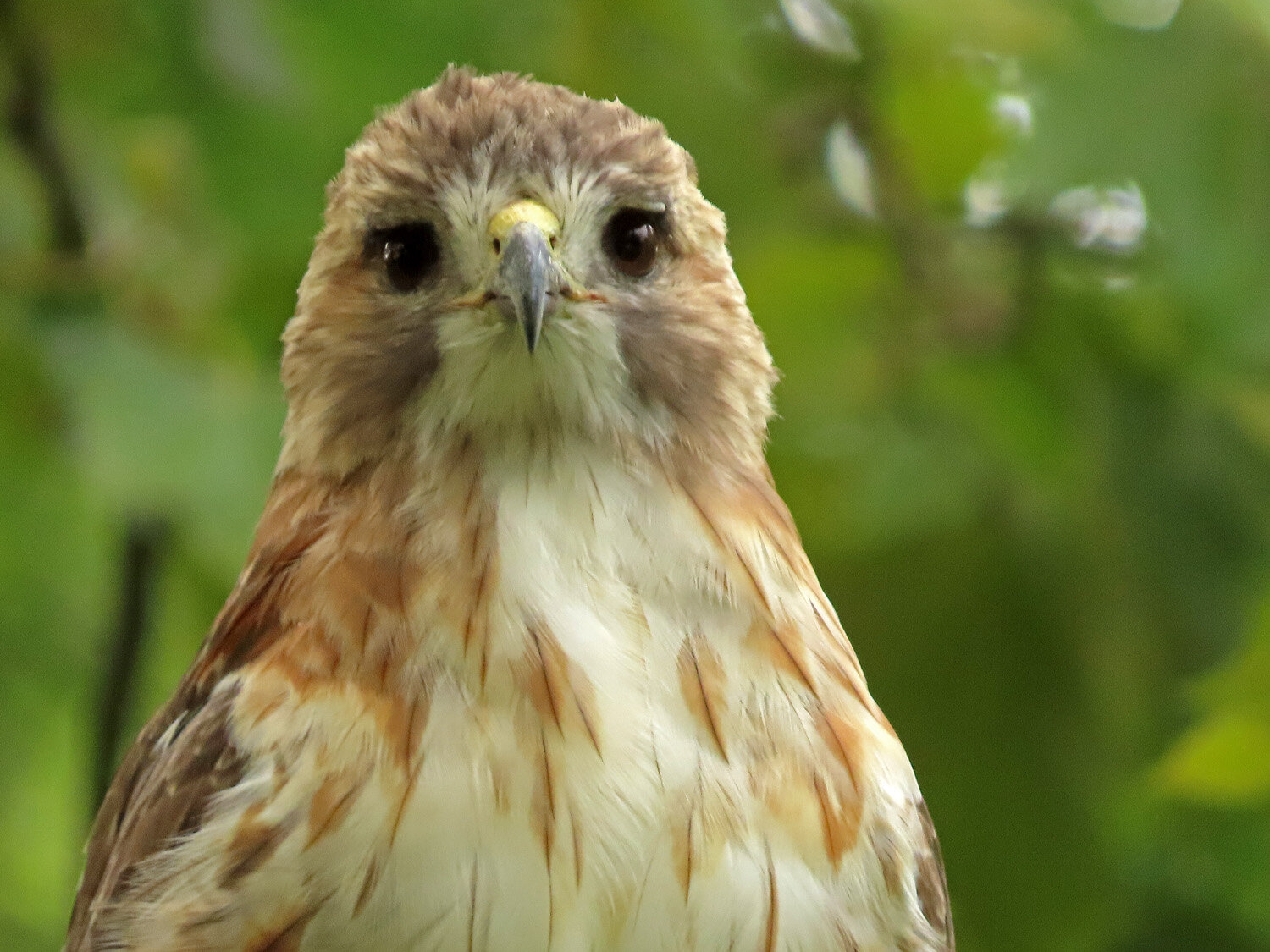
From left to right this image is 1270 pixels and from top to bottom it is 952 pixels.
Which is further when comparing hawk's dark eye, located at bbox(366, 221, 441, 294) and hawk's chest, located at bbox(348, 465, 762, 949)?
hawk's dark eye, located at bbox(366, 221, 441, 294)

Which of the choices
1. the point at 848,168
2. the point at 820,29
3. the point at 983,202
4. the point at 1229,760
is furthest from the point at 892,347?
the point at 1229,760

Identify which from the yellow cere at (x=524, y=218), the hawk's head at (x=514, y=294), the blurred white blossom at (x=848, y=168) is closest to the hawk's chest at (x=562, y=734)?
the hawk's head at (x=514, y=294)

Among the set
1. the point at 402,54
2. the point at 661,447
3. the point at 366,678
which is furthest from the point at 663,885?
the point at 402,54

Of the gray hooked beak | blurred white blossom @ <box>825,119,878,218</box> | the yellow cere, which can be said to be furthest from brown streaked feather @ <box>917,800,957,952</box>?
blurred white blossom @ <box>825,119,878,218</box>

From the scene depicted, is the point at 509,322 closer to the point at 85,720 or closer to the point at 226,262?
the point at 226,262

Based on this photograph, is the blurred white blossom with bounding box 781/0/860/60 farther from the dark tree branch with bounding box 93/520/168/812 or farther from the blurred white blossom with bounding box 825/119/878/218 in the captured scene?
the dark tree branch with bounding box 93/520/168/812

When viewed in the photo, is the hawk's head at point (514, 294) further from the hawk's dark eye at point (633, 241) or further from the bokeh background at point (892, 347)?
the bokeh background at point (892, 347)
